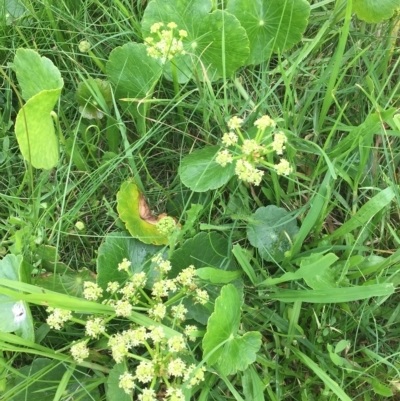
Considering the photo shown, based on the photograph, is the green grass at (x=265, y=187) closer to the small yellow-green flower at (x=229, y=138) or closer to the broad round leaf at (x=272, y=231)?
the broad round leaf at (x=272, y=231)

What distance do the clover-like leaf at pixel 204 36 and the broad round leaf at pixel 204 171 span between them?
0.23 meters

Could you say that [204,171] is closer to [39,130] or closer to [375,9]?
[39,130]

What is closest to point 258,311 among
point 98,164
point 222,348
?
point 222,348

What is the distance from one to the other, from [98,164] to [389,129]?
37.6 inches

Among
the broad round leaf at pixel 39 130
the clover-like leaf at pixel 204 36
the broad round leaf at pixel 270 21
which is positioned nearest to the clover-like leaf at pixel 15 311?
the broad round leaf at pixel 39 130

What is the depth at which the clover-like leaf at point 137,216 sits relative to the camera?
1.45 metres

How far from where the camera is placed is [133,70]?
1.52 metres

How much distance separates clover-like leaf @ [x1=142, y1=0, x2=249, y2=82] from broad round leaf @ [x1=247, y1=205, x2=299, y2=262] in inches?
17.7

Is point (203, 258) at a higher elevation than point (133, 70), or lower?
lower

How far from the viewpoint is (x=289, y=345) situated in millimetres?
1450

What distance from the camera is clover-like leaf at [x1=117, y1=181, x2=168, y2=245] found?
145cm

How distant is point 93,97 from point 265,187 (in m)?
0.63

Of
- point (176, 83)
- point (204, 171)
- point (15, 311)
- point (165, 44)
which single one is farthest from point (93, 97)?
point (15, 311)

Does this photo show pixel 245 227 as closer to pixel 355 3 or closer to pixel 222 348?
pixel 222 348
